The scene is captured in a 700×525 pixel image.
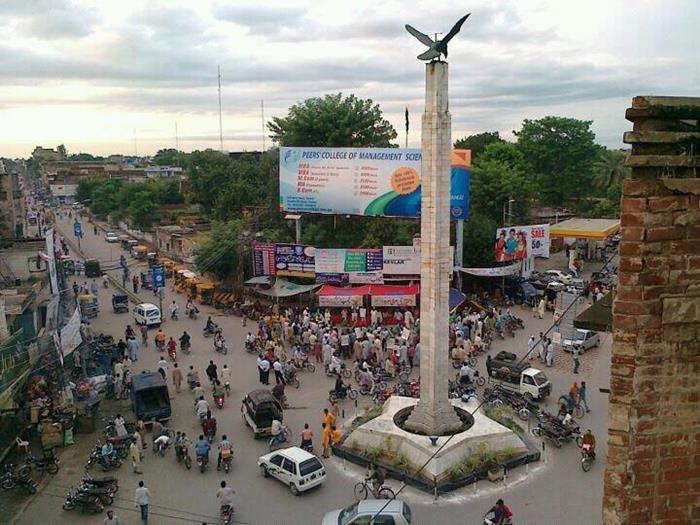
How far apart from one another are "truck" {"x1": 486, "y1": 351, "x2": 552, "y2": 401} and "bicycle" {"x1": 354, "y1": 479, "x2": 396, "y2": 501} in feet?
22.3

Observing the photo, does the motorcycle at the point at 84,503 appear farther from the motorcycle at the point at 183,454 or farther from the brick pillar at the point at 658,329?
the brick pillar at the point at 658,329

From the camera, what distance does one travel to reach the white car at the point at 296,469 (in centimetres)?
1378

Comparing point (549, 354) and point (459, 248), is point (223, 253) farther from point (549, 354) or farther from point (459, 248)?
point (549, 354)

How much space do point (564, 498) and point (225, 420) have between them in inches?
365

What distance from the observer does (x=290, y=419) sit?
18.1 metres

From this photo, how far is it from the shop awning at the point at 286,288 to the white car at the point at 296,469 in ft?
50.5

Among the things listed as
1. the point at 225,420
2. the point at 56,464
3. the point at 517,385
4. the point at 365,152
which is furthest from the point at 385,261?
the point at 56,464

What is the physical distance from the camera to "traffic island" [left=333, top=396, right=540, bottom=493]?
14.1 meters

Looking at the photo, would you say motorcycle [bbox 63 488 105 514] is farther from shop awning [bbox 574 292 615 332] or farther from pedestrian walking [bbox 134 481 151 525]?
shop awning [bbox 574 292 615 332]

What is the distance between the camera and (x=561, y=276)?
35500 mm

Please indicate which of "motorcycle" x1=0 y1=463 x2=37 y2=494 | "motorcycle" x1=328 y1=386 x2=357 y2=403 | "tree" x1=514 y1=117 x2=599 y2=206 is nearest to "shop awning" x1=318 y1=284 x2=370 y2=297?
"motorcycle" x1=328 y1=386 x2=357 y2=403

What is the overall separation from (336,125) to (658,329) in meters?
32.9

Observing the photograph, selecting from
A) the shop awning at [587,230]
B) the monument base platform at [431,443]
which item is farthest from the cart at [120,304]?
the shop awning at [587,230]

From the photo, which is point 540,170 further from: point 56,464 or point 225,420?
point 56,464
